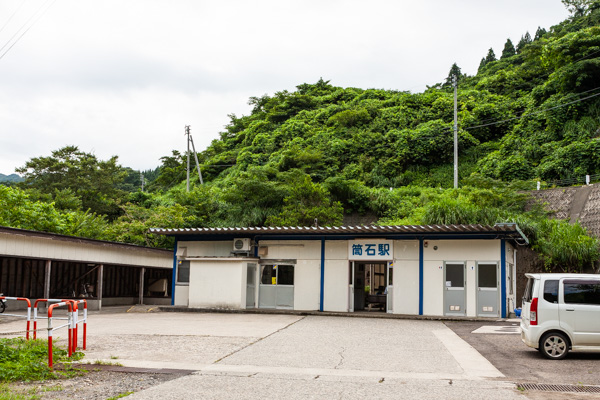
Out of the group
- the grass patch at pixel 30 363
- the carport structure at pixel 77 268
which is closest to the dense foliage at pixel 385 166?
the carport structure at pixel 77 268

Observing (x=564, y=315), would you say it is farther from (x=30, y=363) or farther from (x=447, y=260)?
(x=447, y=260)

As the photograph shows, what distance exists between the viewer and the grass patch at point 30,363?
680cm

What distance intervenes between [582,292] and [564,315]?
1.81 ft

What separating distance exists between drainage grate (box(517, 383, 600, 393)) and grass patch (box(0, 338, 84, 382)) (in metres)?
6.12

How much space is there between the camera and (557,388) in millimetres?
6773

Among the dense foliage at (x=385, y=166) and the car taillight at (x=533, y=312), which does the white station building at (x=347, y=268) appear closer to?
the dense foliage at (x=385, y=166)

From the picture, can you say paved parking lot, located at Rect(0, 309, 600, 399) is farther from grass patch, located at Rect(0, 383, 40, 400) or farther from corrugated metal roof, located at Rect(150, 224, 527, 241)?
corrugated metal roof, located at Rect(150, 224, 527, 241)

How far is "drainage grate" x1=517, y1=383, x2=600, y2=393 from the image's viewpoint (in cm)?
666

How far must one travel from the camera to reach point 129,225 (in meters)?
30.2

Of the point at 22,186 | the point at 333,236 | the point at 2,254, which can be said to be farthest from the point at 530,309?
the point at 22,186

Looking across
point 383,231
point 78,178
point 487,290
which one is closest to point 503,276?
point 487,290

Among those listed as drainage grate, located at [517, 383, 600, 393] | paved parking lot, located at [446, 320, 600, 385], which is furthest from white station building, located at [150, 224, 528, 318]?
drainage grate, located at [517, 383, 600, 393]

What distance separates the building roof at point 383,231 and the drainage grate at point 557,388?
9.81 m

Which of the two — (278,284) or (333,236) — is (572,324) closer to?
(333,236)
